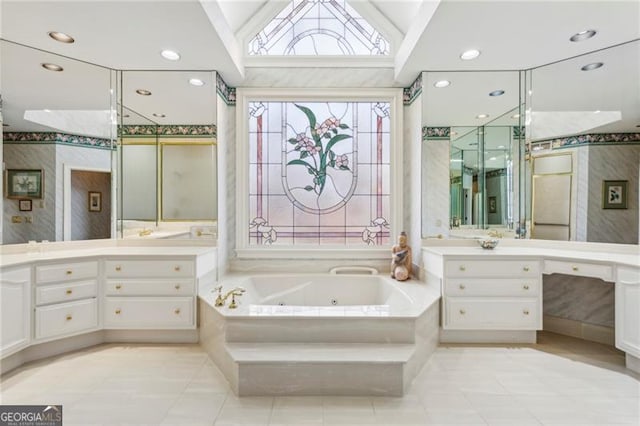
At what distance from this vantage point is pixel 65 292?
2.36 meters

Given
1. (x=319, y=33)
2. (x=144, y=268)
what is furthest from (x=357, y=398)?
(x=319, y=33)

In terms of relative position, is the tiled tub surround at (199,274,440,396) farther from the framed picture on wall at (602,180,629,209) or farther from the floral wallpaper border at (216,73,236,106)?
the floral wallpaper border at (216,73,236,106)

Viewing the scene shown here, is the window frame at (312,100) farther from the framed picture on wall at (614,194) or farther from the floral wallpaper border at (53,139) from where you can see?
the framed picture on wall at (614,194)

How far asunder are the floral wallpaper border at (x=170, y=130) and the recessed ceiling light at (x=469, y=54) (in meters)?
2.30

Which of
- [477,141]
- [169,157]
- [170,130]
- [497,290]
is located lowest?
[497,290]

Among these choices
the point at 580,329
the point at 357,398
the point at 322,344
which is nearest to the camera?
the point at 357,398

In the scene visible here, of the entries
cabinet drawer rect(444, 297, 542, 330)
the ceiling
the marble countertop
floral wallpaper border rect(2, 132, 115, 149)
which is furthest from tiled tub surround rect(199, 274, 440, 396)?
the ceiling

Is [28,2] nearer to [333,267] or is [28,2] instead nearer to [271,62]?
[271,62]

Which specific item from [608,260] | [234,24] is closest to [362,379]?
[608,260]

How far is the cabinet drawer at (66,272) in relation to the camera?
2.27m

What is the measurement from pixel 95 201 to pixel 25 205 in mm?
468

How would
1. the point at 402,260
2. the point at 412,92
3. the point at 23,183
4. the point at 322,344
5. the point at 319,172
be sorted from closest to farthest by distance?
the point at 322,344 → the point at 23,183 → the point at 402,260 → the point at 412,92 → the point at 319,172

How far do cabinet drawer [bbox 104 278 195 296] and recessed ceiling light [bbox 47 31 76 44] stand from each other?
1.90 meters

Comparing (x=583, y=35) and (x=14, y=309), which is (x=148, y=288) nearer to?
(x=14, y=309)
